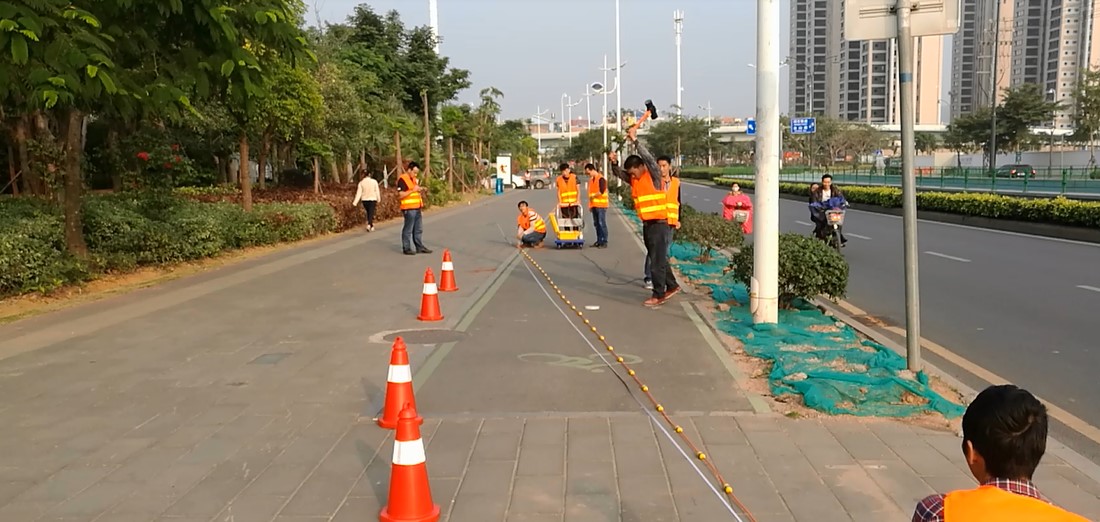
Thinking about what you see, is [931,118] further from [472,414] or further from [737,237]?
[472,414]

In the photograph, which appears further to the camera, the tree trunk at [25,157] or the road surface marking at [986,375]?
the tree trunk at [25,157]

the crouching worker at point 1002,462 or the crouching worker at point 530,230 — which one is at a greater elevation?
the crouching worker at point 1002,462

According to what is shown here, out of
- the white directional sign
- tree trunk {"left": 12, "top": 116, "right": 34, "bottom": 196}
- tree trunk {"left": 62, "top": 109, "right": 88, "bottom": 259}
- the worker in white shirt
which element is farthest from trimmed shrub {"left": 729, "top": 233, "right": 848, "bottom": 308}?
tree trunk {"left": 12, "top": 116, "right": 34, "bottom": 196}

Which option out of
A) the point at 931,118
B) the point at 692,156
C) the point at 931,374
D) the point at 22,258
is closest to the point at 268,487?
the point at 931,374

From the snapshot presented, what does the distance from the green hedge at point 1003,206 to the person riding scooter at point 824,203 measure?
695cm

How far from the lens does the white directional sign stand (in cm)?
566

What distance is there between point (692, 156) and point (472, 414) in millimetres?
85970

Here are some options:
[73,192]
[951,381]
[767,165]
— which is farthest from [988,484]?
[73,192]

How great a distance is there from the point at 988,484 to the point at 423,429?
143 inches

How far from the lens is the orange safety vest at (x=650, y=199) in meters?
9.25

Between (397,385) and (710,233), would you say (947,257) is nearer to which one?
(710,233)

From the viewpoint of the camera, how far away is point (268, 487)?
13.6ft

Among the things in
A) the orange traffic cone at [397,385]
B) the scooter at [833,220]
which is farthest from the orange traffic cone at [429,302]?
the scooter at [833,220]

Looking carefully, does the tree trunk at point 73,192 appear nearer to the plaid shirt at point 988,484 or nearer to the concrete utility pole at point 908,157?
the concrete utility pole at point 908,157
